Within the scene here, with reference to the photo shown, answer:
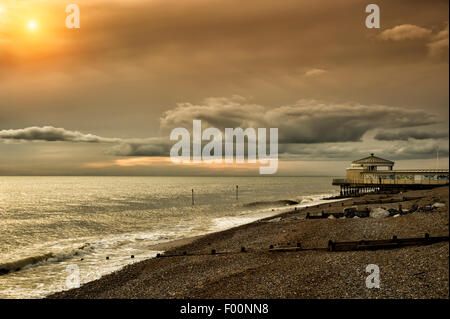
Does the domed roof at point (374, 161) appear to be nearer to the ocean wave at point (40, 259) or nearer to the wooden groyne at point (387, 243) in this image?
the wooden groyne at point (387, 243)

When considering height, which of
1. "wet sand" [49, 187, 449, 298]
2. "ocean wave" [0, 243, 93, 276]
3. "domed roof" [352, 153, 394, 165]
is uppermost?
"domed roof" [352, 153, 394, 165]

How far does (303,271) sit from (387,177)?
202 ft

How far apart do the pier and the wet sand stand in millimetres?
44438

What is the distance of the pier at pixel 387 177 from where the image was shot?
198ft

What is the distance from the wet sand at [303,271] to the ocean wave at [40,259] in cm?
909

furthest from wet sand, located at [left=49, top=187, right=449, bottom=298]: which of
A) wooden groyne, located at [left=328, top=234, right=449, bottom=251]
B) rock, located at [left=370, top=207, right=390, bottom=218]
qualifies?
rock, located at [left=370, top=207, right=390, bottom=218]

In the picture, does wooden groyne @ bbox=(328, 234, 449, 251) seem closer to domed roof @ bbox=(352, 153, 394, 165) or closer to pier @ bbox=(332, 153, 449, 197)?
pier @ bbox=(332, 153, 449, 197)

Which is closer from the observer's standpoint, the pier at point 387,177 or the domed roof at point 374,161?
the pier at point 387,177

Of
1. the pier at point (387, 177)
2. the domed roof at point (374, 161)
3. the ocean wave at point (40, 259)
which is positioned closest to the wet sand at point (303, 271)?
the ocean wave at point (40, 259)

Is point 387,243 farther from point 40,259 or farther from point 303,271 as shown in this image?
point 40,259

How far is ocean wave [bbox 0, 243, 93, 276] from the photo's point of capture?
23.5 meters
